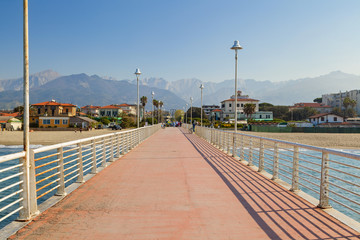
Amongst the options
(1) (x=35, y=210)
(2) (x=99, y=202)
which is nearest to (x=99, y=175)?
(2) (x=99, y=202)

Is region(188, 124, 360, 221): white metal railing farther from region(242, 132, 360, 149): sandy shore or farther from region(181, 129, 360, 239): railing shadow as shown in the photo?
region(242, 132, 360, 149): sandy shore

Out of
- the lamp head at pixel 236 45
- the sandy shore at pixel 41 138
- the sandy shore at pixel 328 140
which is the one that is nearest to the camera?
the lamp head at pixel 236 45

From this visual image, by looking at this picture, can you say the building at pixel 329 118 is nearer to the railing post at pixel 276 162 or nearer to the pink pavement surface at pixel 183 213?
the railing post at pixel 276 162

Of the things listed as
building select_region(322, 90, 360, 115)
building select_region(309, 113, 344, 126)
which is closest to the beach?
building select_region(309, 113, 344, 126)

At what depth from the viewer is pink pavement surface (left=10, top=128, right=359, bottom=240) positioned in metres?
3.81

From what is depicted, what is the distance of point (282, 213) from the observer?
4.64m

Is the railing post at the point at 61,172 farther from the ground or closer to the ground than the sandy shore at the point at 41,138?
farther from the ground

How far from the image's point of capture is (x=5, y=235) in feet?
12.2

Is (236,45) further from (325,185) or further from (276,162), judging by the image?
(325,185)

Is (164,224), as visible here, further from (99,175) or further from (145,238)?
(99,175)

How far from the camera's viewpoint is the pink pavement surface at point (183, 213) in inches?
150

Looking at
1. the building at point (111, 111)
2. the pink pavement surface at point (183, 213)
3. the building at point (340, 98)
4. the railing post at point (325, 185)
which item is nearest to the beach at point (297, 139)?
the pink pavement surface at point (183, 213)

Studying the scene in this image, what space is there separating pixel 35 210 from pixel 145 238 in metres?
2.10

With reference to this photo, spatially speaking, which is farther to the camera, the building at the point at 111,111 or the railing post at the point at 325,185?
the building at the point at 111,111
